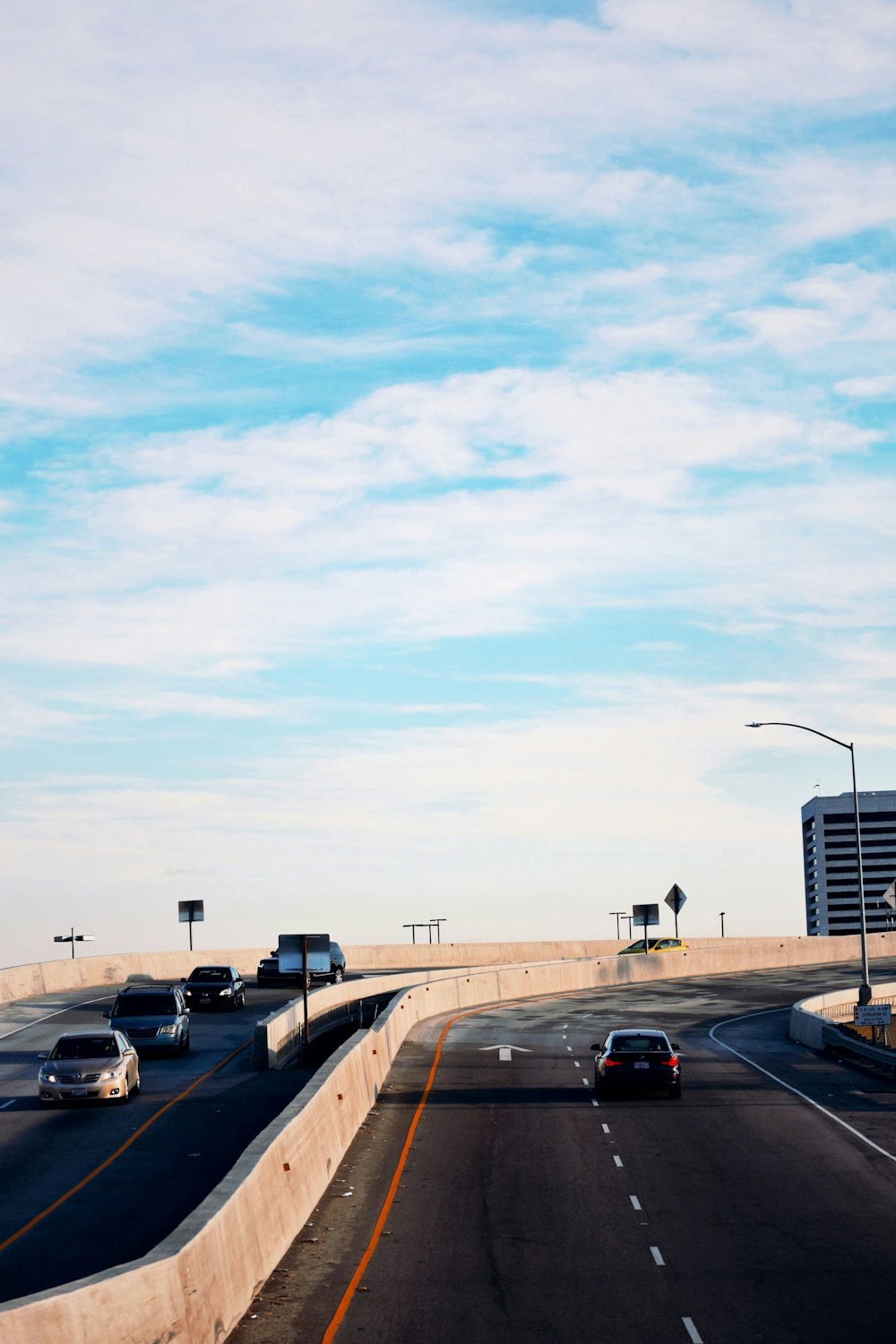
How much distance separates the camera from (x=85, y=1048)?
32250 millimetres

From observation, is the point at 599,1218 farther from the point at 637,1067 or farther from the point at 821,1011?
the point at 821,1011

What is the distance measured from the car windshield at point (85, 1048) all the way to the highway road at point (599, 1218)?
5.88 metres

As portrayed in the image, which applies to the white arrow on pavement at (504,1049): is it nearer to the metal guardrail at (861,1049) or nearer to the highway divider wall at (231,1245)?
the highway divider wall at (231,1245)

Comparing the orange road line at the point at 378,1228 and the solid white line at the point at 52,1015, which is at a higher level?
the orange road line at the point at 378,1228

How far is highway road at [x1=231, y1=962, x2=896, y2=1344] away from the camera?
15.4m

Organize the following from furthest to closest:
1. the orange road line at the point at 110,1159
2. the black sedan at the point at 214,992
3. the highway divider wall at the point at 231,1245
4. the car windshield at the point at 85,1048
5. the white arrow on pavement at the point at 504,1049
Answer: the black sedan at the point at 214,992 → the white arrow on pavement at the point at 504,1049 → the car windshield at the point at 85,1048 → the orange road line at the point at 110,1159 → the highway divider wall at the point at 231,1245

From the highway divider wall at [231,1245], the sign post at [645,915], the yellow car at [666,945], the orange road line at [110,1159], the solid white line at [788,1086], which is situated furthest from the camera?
the yellow car at [666,945]

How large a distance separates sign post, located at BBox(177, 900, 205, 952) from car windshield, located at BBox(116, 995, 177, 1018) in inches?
1135

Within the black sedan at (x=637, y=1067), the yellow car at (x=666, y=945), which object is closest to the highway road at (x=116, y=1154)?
the black sedan at (x=637, y=1067)

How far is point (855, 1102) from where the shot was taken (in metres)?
32.5

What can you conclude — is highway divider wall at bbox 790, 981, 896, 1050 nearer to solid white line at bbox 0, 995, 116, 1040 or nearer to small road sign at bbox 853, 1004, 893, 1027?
small road sign at bbox 853, 1004, 893, 1027

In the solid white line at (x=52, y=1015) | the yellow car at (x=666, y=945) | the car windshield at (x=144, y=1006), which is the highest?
the car windshield at (x=144, y=1006)

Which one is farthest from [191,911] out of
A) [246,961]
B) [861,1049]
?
[861,1049]

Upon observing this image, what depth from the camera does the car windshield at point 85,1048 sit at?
3200cm
